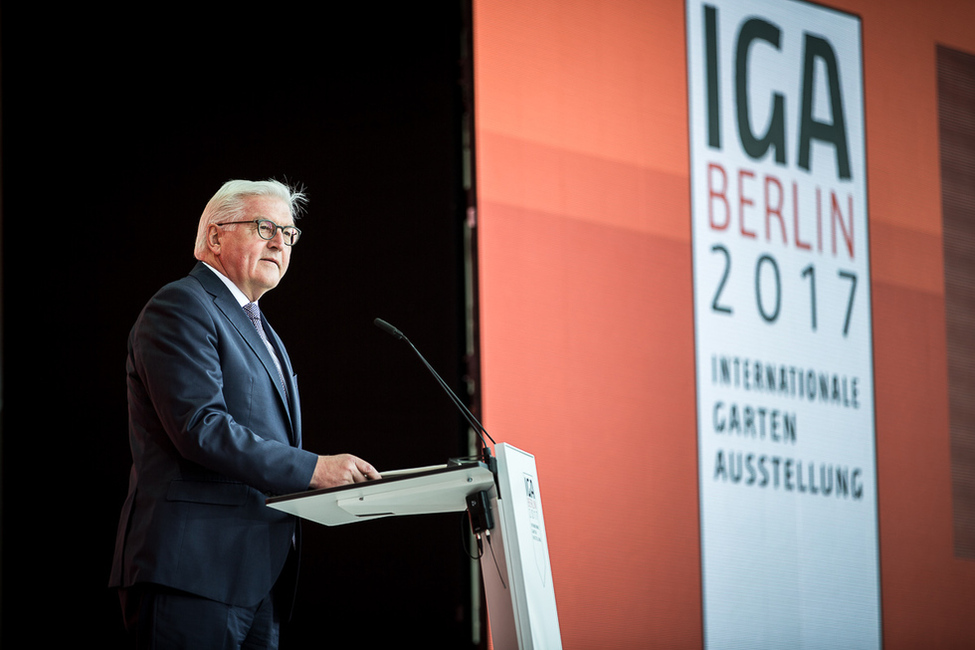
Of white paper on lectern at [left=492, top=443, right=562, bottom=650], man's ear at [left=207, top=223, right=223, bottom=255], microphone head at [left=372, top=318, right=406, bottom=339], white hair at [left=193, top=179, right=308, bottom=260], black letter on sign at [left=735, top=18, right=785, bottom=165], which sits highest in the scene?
black letter on sign at [left=735, top=18, right=785, bottom=165]

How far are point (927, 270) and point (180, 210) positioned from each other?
11.3 ft

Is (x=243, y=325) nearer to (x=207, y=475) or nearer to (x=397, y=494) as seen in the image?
(x=207, y=475)

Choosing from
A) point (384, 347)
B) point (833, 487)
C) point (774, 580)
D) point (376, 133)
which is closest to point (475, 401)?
point (384, 347)

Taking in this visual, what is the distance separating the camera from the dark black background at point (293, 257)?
316 cm

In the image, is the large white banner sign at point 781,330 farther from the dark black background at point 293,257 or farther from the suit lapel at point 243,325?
the suit lapel at point 243,325

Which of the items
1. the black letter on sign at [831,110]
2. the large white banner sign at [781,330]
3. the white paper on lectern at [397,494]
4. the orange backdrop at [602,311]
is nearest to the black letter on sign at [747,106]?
the large white banner sign at [781,330]

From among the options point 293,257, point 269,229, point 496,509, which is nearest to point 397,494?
Answer: point 496,509

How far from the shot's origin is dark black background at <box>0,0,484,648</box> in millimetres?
3158

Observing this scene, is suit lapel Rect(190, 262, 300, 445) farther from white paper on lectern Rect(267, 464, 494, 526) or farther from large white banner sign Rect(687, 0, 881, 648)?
large white banner sign Rect(687, 0, 881, 648)

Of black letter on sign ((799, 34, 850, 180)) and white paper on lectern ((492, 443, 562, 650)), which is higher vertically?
black letter on sign ((799, 34, 850, 180))

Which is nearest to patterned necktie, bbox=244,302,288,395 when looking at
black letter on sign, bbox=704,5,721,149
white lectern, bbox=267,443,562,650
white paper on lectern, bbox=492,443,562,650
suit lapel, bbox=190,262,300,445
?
suit lapel, bbox=190,262,300,445

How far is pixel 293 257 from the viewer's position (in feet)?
11.1

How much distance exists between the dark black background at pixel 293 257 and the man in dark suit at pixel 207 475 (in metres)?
0.81

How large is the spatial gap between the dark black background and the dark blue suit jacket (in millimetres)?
814
